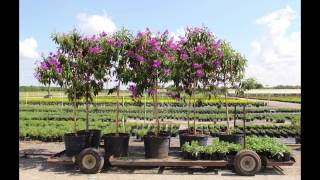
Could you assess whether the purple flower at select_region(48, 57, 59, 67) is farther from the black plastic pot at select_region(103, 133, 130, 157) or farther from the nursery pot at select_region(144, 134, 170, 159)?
the nursery pot at select_region(144, 134, 170, 159)

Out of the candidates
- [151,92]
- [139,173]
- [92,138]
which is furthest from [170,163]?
[92,138]

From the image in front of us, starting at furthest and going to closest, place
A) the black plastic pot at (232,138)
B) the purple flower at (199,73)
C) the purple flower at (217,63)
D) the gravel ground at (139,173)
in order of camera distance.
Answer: the purple flower at (217,63) < the black plastic pot at (232,138) < the purple flower at (199,73) < the gravel ground at (139,173)

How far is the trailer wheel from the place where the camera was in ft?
28.6

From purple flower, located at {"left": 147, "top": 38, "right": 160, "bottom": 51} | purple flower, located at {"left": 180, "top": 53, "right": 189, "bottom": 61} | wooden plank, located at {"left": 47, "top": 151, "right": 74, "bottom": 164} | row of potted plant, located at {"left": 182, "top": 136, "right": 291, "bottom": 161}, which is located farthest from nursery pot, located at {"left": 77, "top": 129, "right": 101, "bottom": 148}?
purple flower, located at {"left": 180, "top": 53, "right": 189, "bottom": 61}

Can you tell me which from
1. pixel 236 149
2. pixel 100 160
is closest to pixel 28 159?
pixel 100 160

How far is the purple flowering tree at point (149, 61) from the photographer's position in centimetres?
993

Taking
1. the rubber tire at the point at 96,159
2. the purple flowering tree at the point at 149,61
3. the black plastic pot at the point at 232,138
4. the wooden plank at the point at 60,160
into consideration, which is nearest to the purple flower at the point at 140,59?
the purple flowering tree at the point at 149,61

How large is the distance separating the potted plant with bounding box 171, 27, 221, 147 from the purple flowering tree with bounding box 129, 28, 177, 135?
2.01 ft

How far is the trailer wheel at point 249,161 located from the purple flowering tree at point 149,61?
8.86ft

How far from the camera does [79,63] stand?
1030 cm

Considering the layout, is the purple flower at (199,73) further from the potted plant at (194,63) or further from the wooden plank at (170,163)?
the wooden plank at (170,163)

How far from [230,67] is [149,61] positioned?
324cm

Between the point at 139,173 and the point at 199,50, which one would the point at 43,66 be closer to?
the point at 139,173
